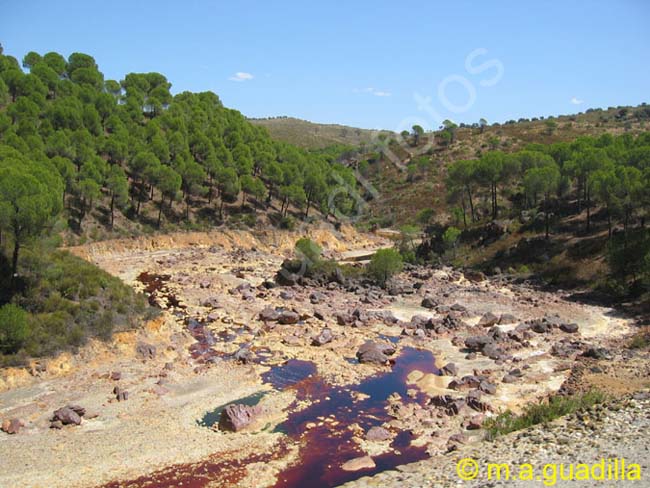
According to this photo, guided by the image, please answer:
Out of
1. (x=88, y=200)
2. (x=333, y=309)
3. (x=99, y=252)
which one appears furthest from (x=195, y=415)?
(x=88, y=200)

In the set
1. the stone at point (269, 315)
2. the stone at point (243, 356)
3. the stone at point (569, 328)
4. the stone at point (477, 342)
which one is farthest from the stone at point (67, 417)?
the stone at point (569, 328)

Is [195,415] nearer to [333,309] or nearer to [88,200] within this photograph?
[333,309]

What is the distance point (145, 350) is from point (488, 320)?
2587 centimetres

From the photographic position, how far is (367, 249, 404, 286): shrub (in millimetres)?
54594

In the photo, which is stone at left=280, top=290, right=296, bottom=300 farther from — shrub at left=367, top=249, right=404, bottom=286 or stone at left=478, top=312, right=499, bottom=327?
stone at left=478, top=312, right=499, bottom=327

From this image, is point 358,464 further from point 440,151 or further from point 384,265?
point 440,151

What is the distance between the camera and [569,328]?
126 ft

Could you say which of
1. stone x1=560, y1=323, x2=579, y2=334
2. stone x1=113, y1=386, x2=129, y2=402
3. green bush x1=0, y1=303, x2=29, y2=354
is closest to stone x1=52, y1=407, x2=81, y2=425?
stone x1=113, y1=386, x2=129, y2=402

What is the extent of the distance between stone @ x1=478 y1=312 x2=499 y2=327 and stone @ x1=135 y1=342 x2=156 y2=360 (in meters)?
24.7

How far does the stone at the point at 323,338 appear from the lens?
116ft

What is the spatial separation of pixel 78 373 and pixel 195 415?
7878 mm

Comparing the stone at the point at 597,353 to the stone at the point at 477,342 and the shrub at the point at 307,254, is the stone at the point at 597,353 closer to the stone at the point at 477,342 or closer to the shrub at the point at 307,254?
the stone at the point at 477,342

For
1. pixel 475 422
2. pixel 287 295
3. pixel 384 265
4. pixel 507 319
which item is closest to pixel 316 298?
pixel 287 295
